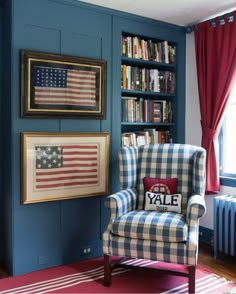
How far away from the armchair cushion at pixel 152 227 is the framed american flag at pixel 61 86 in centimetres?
107

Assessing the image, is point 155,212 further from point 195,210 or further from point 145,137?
point 145,137

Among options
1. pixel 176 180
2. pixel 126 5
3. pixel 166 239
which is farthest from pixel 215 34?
pixel 166 239

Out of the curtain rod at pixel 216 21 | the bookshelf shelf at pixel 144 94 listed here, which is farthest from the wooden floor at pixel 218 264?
the curtain rod at pixel 216 21

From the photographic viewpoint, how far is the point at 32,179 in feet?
9.04

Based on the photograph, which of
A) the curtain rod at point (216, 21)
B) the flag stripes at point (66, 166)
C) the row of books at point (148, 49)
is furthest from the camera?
the row of books at point (148, 49)

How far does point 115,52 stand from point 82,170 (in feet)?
3.92

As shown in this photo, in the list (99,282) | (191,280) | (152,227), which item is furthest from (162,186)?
(99,282)

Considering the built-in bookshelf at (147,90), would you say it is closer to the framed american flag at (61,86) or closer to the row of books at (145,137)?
the row of books at (145,137)

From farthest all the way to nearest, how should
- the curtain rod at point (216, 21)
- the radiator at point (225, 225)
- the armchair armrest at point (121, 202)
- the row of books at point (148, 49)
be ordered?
1. the row of books at point (148, 49)
2. the curtain rod at point (216, 21)
3. the radiator at point (225, 225)
4. the armchair armrest at point (121, 202)

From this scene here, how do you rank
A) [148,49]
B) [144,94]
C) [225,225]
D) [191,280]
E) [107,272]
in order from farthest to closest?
[144,94] < [148,49] < [225,225] < [107,272] < [191,280]

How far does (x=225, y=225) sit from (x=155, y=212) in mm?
754

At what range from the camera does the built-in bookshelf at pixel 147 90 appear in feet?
11.1

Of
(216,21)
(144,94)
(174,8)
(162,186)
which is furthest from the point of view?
(144,94)

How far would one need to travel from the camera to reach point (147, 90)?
3.50 metres
